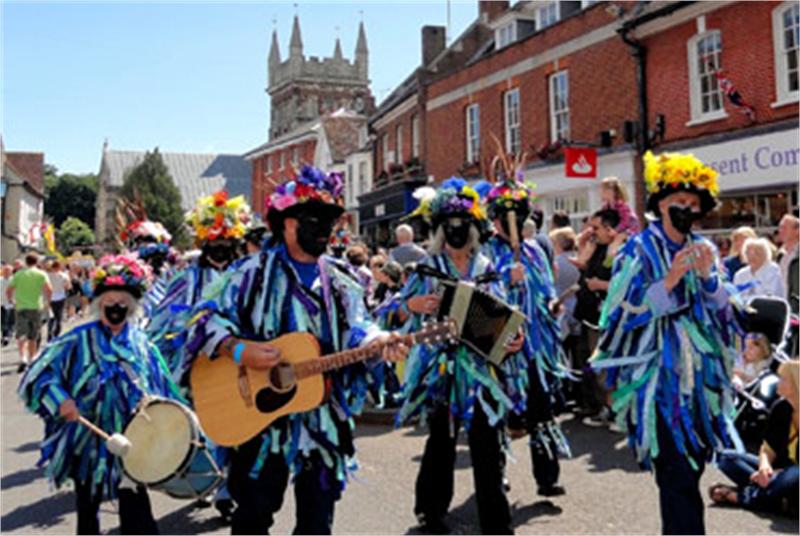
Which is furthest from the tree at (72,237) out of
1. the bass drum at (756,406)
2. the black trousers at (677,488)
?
the black trousers at (677,488)

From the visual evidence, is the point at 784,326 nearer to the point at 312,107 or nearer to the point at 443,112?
the point at 443,112

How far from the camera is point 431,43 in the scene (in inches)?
1179

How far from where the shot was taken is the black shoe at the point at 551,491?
17.6 ft

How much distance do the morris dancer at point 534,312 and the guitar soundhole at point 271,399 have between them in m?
2.16

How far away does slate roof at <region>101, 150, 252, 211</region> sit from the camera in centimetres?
8506

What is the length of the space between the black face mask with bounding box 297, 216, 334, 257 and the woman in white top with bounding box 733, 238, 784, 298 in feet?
17.3

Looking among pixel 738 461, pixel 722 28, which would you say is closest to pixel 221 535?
pixel 738 461

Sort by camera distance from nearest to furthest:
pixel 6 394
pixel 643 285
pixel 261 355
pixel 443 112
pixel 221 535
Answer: pixel 261 355 → pixel 643 285 → pixel 221 535 → pixel 6 394 → pixel 443 112

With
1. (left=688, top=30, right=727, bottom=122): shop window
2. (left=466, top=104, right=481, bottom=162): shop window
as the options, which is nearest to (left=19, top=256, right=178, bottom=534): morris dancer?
(left=688, top=30, right=727, bottom=122): shop window

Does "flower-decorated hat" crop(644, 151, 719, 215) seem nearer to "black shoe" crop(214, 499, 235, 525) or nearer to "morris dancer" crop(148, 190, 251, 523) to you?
"morris dancer" crop(148, 190, 251, 523)

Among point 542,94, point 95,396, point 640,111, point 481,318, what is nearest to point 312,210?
point 481,318

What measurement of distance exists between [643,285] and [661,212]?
0.41 m

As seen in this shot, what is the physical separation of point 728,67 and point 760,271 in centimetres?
887

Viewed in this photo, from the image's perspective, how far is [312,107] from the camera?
7825 cm
